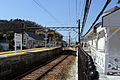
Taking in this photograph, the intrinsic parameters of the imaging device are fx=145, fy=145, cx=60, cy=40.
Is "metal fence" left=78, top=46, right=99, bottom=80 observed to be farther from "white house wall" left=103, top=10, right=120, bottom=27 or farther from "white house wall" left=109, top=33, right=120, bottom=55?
"white house wall" left=109, top=33, right=120, bottom=55

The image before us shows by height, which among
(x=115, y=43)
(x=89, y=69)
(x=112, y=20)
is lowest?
(x=89, y=69)

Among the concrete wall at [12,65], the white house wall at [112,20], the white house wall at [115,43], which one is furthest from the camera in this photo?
the white house wall at [115,43]

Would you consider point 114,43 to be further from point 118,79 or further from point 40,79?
point 40,79

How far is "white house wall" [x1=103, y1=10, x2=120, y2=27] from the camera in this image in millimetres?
7129

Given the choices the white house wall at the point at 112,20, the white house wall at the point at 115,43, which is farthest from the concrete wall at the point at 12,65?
the white house wall at the point at 115,43

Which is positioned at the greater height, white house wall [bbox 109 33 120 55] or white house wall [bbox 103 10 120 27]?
white house wall [bbox 103 10 120 27]

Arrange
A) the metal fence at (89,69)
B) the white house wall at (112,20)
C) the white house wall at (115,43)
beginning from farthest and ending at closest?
the white house wall at (115,43), the white house wall at (112,20), the metal fence at (89,69)

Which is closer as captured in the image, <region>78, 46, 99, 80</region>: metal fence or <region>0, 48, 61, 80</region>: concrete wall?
<region>78, 46, 99, 80</region>: metal fence

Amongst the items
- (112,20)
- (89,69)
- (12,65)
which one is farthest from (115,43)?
(89,69)

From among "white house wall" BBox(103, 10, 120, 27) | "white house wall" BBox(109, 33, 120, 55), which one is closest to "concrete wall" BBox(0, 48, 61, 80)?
"white house wall" BBox(103, 10, 120, 27)

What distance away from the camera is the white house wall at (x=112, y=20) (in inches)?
281

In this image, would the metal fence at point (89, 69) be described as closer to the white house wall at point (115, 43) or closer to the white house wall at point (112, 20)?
the white house wall at point (112, 20)

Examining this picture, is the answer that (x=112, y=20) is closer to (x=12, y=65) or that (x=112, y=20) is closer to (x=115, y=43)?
(x=115, y=43)

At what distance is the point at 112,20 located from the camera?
7.21 meters
